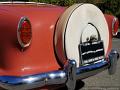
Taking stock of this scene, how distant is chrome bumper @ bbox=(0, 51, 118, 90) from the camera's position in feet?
10.6

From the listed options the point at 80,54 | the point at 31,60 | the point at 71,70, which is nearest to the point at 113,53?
the point at 80,54

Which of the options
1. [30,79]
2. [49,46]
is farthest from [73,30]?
[30,79]

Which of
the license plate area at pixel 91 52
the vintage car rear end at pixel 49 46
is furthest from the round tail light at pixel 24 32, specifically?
the license plate area at pixel 91 52

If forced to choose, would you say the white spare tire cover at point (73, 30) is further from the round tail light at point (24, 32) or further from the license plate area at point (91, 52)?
the round tail light at point (24, 32)

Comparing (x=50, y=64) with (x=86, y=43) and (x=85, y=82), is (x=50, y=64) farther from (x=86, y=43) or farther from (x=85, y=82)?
(x=85, y=82)

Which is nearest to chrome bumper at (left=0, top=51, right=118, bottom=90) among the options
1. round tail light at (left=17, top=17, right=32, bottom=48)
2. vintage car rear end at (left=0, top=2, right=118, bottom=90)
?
vintage car rear end at (left=0, top=2, right=118, bottom=90)

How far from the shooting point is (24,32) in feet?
10.8

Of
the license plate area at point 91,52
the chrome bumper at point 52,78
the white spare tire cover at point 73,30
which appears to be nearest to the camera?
the chrome bumper at point 52,78

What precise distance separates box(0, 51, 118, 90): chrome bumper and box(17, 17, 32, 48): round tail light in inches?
13.5

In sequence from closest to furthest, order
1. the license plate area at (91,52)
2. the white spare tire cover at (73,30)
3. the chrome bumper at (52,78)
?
the chrome bumper at (52,78), the white spare tire cover at (73,30), the license plate area at (91,52)

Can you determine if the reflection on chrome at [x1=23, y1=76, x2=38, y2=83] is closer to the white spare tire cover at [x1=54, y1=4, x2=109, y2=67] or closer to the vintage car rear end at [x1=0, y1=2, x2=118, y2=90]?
the vintage car rear end at [x1=0, y1=2, x2=118, y2=90]

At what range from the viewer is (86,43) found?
3809 millimetres

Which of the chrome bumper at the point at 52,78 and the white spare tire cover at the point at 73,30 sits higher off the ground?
the white spare tire cover at the point at 73,30

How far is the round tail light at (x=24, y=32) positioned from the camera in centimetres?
327
